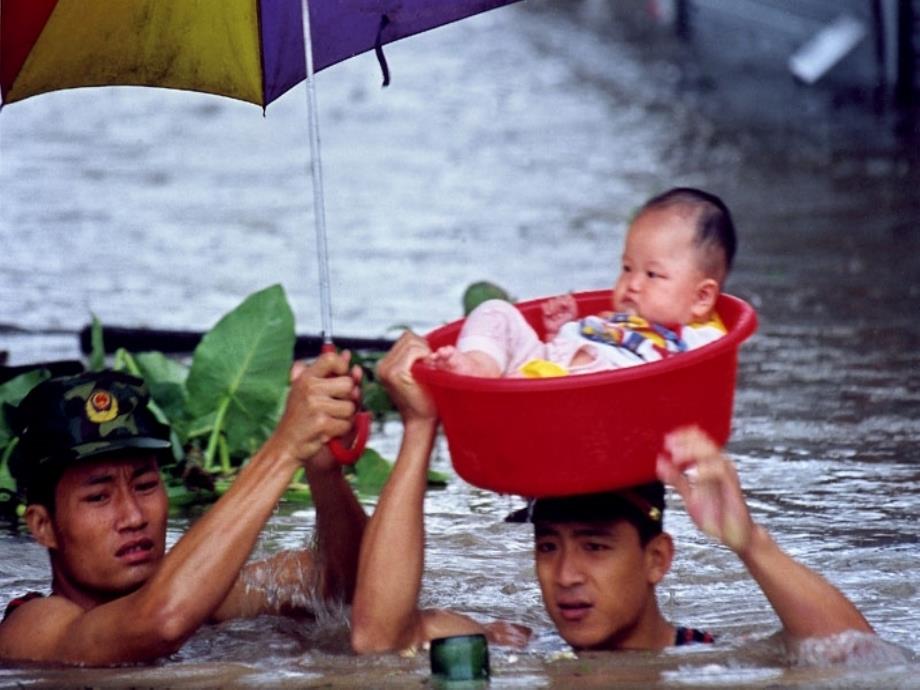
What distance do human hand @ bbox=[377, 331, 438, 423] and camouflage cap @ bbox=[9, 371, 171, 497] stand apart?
667 millimetres

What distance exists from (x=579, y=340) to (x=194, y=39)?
4.29 feet

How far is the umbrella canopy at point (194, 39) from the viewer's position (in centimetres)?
471

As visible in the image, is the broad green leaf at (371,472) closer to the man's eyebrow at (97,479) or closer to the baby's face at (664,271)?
the man's eyebrow at (97,479)

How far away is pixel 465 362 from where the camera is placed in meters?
4.15

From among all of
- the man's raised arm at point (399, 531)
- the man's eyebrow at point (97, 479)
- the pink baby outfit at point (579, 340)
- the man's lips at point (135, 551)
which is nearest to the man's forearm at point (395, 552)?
the man's raised arm at point (399, 531)

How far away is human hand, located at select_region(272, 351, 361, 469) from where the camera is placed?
4191mm

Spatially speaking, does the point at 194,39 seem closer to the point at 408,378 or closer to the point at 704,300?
the point at 408,378

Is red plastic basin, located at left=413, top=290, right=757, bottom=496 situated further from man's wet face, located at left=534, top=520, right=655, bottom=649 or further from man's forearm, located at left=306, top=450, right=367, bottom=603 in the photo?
man's forearm, located at left=306, top=450, right=367, bottom=603

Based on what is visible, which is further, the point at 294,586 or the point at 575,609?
the point at 294,586

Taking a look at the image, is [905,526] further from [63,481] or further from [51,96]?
[51,96]

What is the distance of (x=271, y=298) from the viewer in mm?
6801

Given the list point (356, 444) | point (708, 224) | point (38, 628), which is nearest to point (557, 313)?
point (708, 224)

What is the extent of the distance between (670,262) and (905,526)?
203cm

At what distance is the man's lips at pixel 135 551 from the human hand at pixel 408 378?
76cm
